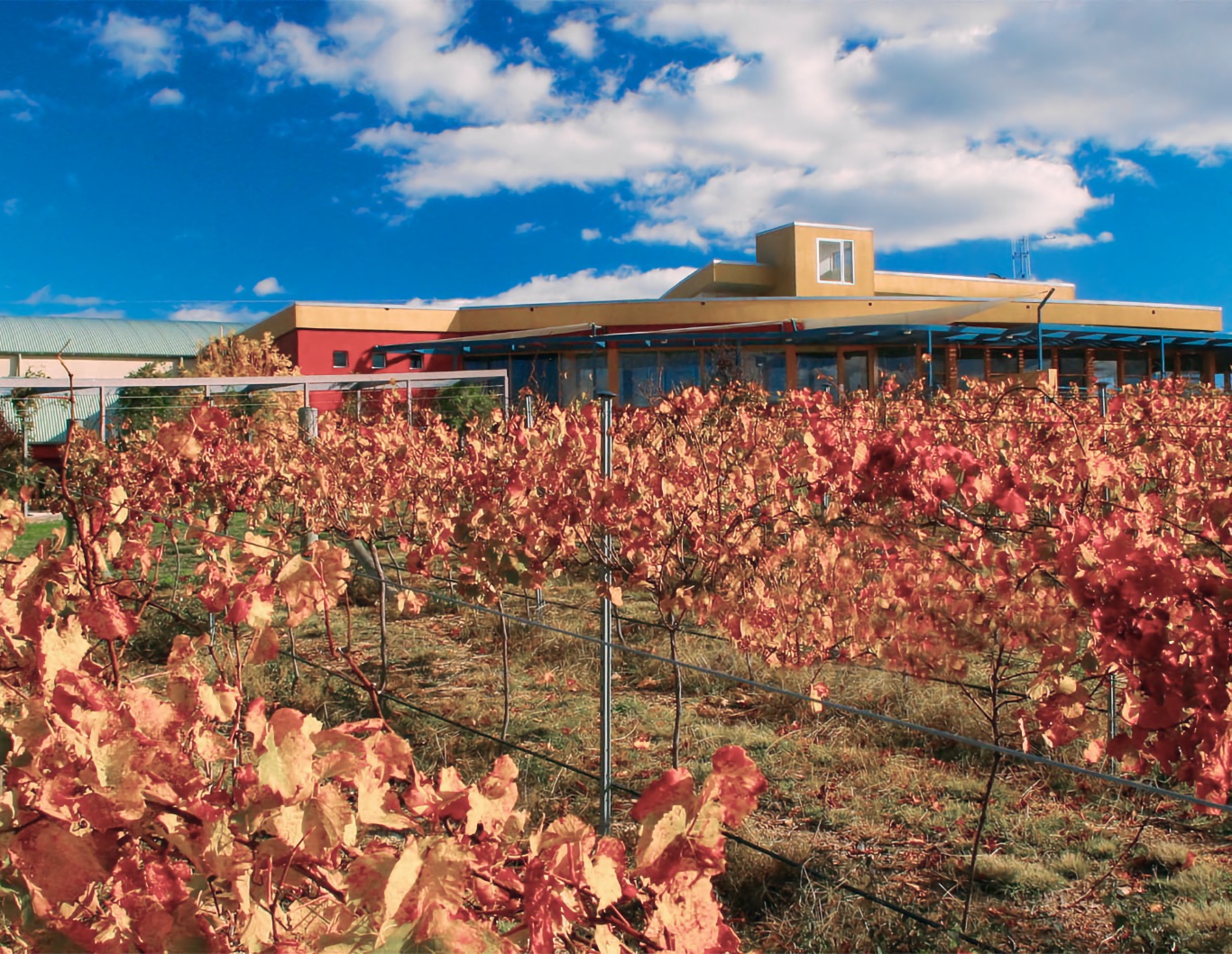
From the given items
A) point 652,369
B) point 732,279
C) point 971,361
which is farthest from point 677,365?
point 971,361

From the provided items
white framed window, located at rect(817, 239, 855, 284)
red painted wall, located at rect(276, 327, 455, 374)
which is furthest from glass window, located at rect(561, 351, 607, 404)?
white framed window, located at rect(817, 239, 855, 284)

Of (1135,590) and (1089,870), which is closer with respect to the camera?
(1135,590)

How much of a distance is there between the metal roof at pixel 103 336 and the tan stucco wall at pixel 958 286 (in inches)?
1114

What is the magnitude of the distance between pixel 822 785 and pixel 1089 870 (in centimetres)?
110

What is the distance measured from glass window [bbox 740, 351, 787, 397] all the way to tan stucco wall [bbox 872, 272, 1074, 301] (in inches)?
333

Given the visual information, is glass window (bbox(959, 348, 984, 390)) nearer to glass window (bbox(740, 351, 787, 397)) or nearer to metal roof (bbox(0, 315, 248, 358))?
glass window (bbox(740, 351, 787, 397))

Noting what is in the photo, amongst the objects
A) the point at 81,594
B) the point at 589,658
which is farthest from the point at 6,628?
the point at 589,658

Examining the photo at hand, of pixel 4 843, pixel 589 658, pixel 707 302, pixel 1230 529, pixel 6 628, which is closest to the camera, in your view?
pixel 4 843

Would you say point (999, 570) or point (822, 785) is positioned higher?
point (999, 570)

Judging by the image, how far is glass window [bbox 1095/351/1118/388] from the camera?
97.3 ft

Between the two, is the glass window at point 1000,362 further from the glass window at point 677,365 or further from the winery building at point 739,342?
the glass window at point 677,365

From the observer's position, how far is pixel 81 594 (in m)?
2.79

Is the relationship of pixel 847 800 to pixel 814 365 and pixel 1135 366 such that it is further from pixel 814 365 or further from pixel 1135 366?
pixel 1135 366

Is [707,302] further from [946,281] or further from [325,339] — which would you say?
[946,281]
